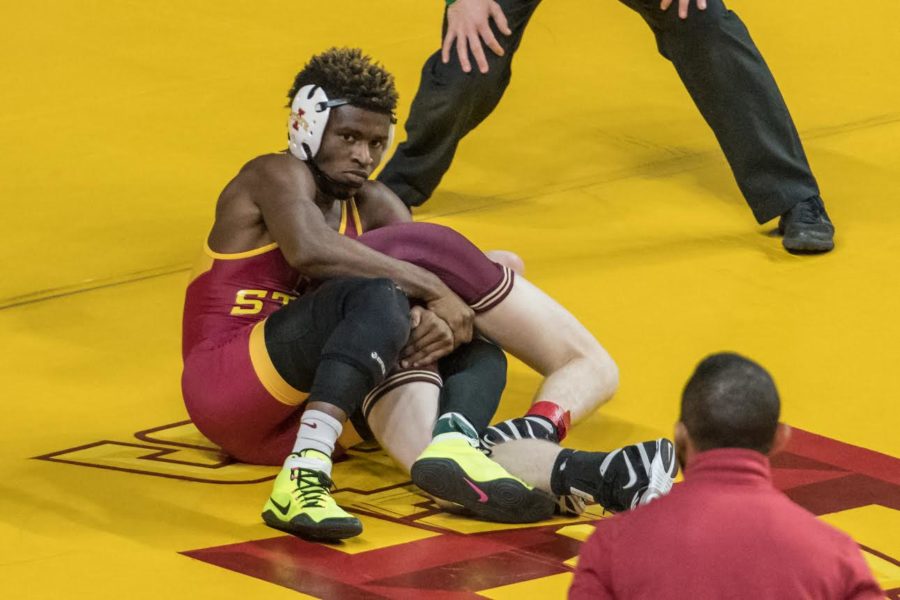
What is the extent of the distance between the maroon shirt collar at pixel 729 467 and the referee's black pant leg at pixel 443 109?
354 cm

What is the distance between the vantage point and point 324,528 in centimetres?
401

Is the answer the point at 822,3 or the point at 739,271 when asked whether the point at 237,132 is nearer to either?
the point at 739,271

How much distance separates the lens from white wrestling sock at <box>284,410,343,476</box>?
13.5ft

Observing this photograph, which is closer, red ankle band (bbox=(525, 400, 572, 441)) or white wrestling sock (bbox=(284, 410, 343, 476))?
white wrestling sock (bbox=(284, 410, 343, 476))

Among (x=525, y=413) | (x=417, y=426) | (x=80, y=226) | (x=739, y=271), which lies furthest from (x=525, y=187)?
(x=417, y=426)

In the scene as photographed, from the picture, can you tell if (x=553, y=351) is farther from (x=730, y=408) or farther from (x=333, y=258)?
(x=730, y=408)

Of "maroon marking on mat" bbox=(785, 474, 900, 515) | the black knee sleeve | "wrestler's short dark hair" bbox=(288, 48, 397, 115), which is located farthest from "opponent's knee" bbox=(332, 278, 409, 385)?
"maroon marking on mat" bbox=(785, 474, 900, 515)

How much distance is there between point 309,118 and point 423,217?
187cm

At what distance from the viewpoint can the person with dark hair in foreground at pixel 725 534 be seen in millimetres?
2621

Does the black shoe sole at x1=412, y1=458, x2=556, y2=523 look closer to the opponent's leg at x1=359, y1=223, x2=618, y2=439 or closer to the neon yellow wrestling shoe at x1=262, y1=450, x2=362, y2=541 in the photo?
the neon yellow wrestling shoe at x1=262, y1=450, x2=362, y2=541

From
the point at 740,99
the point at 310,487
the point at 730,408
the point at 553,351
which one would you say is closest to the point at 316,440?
the point at 310,487

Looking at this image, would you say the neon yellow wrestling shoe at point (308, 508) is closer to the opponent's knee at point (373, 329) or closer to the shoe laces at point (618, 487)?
the opponent's knee at point (373, 329)

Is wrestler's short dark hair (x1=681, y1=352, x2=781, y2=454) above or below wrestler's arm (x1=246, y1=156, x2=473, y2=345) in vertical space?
above

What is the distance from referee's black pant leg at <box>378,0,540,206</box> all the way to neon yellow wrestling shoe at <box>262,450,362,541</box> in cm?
227
